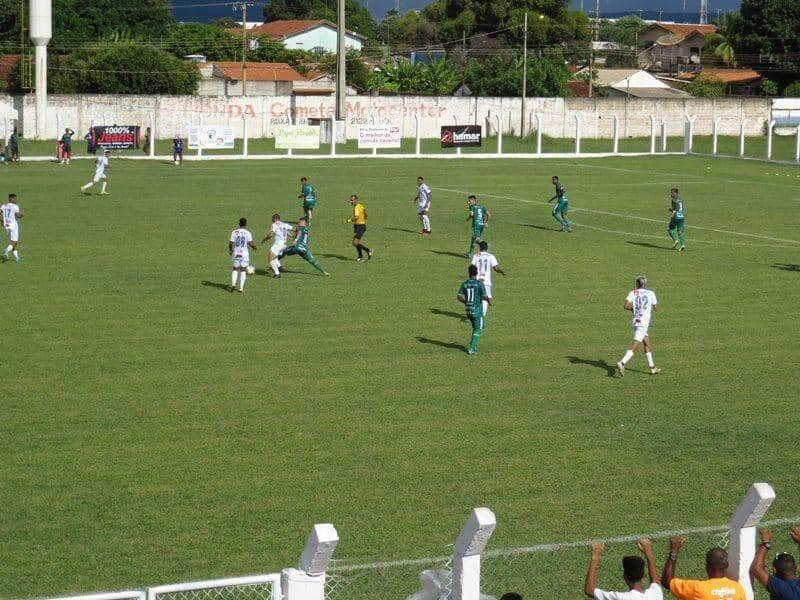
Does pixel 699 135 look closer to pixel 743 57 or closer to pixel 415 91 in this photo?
pixel 415 91

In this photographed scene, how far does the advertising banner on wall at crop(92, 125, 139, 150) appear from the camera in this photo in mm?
64438

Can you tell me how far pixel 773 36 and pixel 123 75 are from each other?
5801 centimetres

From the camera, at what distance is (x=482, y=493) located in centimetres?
1582

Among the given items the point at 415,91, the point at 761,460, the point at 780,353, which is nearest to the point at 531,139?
the point at 415,91

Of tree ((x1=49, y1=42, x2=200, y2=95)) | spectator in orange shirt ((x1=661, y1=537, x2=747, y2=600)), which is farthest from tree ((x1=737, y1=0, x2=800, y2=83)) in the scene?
spectator in orange shirt ((x1=661, y1=537, x2=747, y2=600))

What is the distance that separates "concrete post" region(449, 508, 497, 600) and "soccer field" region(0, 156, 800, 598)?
3.52 m

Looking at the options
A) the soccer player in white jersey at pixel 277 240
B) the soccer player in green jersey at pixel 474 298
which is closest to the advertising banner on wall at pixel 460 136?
the soccer player in white jersey at pixel 277 240

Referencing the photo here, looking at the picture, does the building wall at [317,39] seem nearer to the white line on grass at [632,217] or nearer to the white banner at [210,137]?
the white banner at [210,137]

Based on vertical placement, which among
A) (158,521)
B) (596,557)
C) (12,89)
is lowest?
(158,521)

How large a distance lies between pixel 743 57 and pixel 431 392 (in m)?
107

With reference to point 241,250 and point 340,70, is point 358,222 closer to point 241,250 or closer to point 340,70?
point 241,250

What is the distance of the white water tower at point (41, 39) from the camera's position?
66938mm

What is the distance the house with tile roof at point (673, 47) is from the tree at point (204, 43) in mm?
54507

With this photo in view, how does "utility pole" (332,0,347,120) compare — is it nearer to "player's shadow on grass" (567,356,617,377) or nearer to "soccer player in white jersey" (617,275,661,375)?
"player's shadow on grass" (567,356,617,377)
